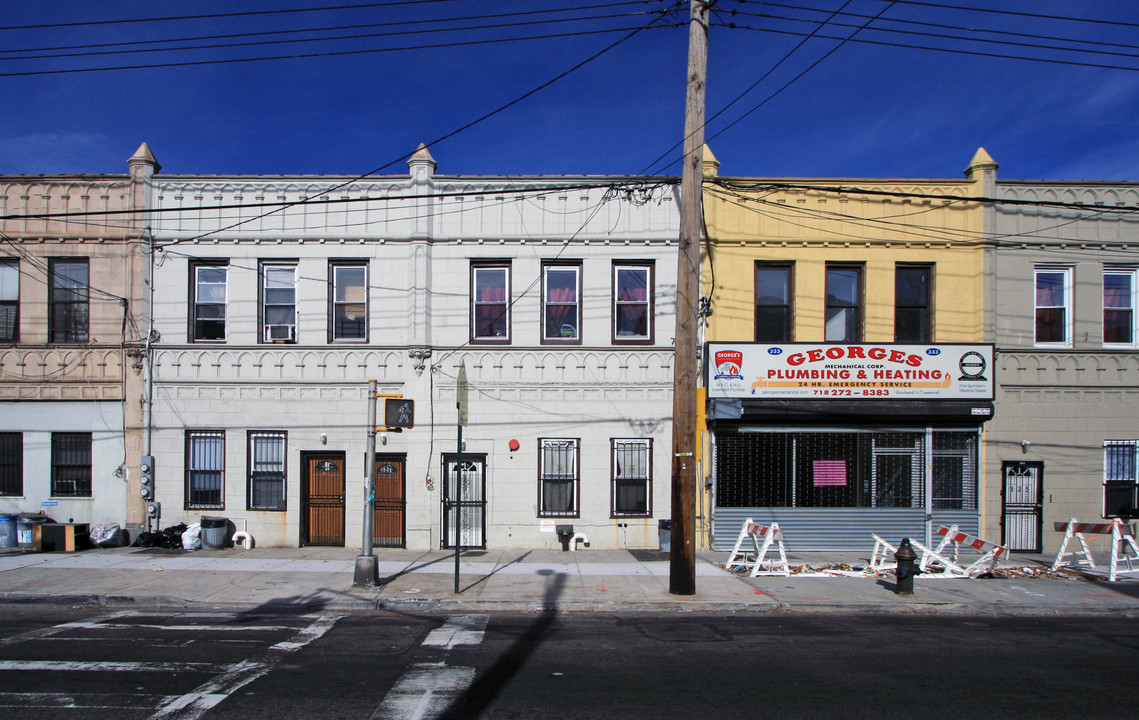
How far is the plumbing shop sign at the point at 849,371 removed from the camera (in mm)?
15547

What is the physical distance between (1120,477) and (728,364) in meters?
9.09

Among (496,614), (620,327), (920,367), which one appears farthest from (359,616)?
(920,367)

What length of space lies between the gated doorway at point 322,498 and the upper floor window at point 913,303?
12600 mm

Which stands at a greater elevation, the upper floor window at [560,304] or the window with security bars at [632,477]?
the upper floor window at [560,304]

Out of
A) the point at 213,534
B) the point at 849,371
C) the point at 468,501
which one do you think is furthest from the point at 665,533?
the point at 213,534

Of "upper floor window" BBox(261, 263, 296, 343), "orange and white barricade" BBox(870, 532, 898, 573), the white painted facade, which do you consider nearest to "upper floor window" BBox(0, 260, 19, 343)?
the white painted facade

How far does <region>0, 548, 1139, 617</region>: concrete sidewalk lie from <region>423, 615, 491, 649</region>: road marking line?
0.64 meters

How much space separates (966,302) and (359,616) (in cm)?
1402

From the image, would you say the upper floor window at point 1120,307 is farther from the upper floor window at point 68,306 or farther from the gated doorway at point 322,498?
the upper floor window at point 68,306

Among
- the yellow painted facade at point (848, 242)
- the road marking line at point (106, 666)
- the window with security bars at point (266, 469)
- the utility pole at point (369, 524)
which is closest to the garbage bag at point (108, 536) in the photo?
the window with security bars at point (266, 469)

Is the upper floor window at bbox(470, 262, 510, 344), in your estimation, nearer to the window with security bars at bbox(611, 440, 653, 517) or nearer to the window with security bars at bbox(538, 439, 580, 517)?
the window with security bars at bbox(538, 439, 580, 517)

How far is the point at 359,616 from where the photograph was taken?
1058 cm

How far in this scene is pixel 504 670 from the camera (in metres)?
7.88

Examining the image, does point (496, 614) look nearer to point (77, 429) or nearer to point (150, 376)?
point (150, 376)
